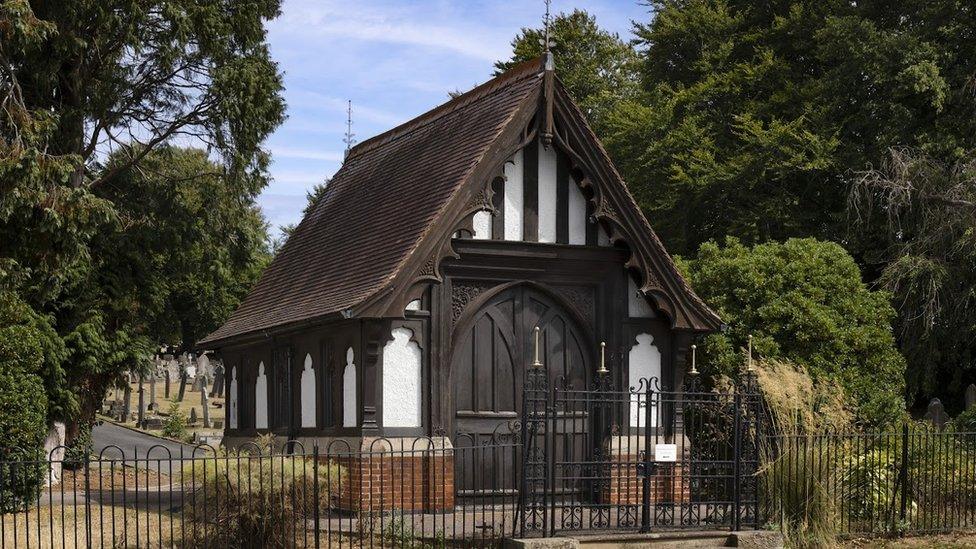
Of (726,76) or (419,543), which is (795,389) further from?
(726,76)

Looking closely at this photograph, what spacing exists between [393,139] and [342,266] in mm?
4976

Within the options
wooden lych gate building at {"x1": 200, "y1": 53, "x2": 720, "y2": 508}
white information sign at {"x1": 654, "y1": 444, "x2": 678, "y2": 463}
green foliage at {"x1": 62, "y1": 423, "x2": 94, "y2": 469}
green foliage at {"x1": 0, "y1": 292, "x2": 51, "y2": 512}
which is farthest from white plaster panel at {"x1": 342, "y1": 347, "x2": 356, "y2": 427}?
green foliage at {"x1": 62, "y1": 423, "x2": 94, "y2": 469}

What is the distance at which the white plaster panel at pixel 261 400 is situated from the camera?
23.5 meters

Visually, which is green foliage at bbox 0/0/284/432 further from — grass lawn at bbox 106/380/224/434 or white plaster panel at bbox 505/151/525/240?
grass lawn at bbox 106/380/224/434

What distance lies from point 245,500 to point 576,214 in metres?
7.32

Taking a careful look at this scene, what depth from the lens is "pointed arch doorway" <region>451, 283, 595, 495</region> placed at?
18922 millimetres

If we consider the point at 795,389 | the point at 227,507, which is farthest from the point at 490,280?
the point at 227,507

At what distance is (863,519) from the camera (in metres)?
18.5

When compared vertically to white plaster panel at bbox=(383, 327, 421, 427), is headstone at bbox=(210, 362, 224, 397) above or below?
below

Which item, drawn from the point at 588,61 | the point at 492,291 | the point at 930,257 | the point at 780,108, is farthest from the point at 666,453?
the point at 588,61

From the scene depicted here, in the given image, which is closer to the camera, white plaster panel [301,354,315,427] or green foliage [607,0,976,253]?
white plaster panel [301,354,315,427]

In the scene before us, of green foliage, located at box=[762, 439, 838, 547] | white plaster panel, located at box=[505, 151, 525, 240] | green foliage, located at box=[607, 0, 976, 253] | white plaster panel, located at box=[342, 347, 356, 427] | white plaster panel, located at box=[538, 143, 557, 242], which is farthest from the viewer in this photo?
green foliage, located at box=[607, 0, 976, 253]

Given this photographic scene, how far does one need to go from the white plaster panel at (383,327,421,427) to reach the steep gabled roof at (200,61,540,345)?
2.93 ft

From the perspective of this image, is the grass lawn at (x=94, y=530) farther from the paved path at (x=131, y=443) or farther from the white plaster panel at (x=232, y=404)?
the paved path at (x=131, y=443)
